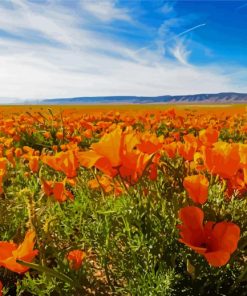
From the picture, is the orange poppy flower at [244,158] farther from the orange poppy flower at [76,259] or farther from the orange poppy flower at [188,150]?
the orange poppy flower at [76,259]

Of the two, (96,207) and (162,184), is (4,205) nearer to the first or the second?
(96,207)

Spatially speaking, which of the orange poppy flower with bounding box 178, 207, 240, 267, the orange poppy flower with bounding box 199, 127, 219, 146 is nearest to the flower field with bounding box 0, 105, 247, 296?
the orange poppy flower with bounding box 178, 207, 240, 267

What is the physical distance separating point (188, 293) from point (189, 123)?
606 centimetres

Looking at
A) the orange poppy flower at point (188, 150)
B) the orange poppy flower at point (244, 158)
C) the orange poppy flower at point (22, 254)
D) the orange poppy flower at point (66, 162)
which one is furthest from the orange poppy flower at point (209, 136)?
the orange poppy flower at point (22, 254)

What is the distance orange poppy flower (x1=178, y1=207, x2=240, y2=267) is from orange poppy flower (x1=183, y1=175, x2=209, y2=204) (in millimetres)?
119

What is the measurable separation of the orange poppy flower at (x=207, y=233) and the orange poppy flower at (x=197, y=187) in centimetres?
12

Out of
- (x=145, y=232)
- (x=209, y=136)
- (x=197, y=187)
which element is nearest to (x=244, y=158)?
(x=197, y=187)

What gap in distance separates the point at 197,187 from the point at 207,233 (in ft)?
0.59

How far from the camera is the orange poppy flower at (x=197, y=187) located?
1.60 meters

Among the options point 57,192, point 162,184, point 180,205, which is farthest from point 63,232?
point 180,205

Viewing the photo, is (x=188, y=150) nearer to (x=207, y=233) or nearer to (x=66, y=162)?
(x=66, y=162)

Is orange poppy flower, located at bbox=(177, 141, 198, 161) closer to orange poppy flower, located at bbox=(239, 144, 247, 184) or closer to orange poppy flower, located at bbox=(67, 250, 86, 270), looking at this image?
orange poppy flower, located at bbox=(239, 144, 247, 184)

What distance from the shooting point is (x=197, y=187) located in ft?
5.29

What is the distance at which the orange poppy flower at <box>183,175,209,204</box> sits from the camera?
1.60 m
